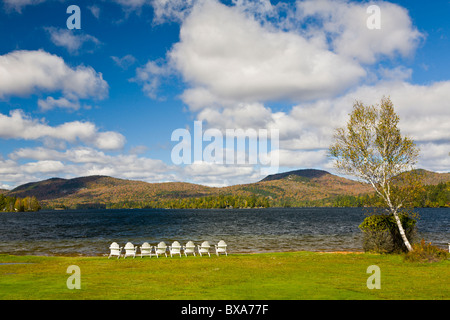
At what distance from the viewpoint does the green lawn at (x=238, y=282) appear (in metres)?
13.1

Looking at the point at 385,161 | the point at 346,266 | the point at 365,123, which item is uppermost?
the point at 365,123

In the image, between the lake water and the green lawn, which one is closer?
the green lawn

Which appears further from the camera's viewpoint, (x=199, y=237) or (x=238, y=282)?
(x=199, y=237)

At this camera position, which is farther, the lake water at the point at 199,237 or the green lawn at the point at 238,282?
the lake water at the point at 199,237

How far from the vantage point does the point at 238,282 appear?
1609cm

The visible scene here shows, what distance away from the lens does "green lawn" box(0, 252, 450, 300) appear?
43.1 ft

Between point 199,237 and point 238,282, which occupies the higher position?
point 238,282

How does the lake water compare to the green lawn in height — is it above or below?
below

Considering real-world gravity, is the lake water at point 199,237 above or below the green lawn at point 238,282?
below
